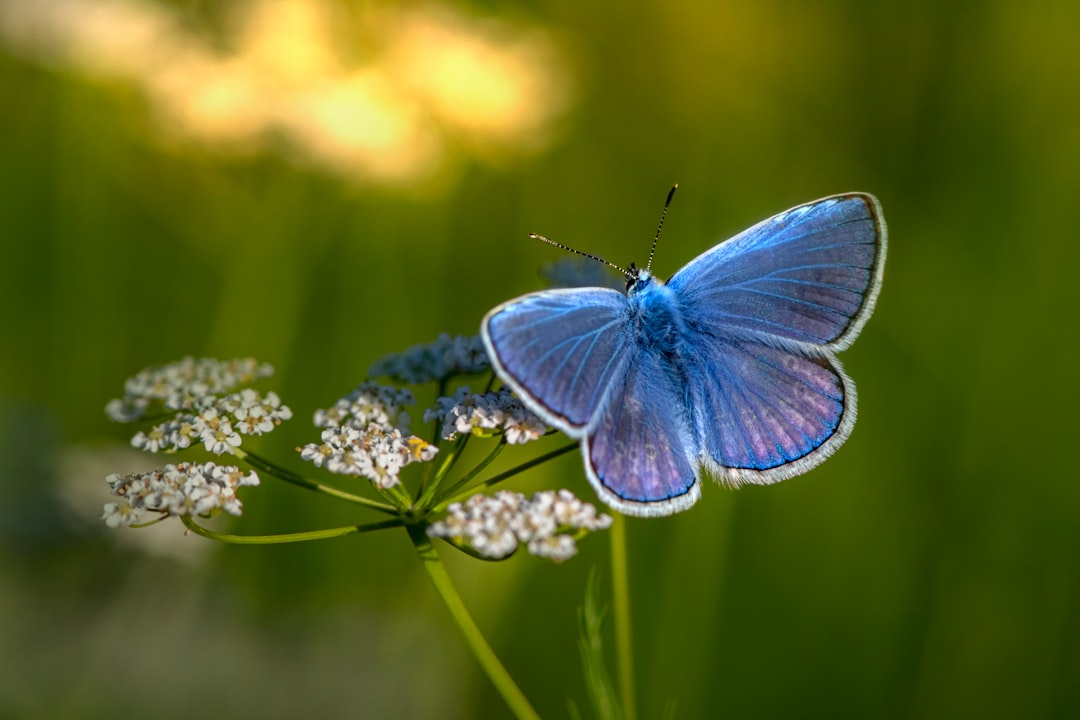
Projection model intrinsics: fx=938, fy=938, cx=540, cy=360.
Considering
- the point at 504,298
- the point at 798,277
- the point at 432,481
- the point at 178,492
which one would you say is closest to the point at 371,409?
the point at 432,481

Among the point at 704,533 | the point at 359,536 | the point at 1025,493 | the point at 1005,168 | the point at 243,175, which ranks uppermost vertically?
the point at 1005,168

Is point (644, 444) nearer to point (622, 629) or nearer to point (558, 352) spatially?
point (558, 352)

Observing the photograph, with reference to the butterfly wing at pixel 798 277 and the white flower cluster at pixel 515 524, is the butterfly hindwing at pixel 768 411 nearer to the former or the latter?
the butterfly wing at pixel 798 277

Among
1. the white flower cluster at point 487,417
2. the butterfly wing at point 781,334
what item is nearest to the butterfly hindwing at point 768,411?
the butterfly wing at point 781,334

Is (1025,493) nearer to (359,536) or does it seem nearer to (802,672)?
(802,672)

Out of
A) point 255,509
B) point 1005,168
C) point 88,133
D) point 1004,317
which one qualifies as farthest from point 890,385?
point 88,133

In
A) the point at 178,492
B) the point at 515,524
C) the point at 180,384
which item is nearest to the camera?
the point at 515,524
